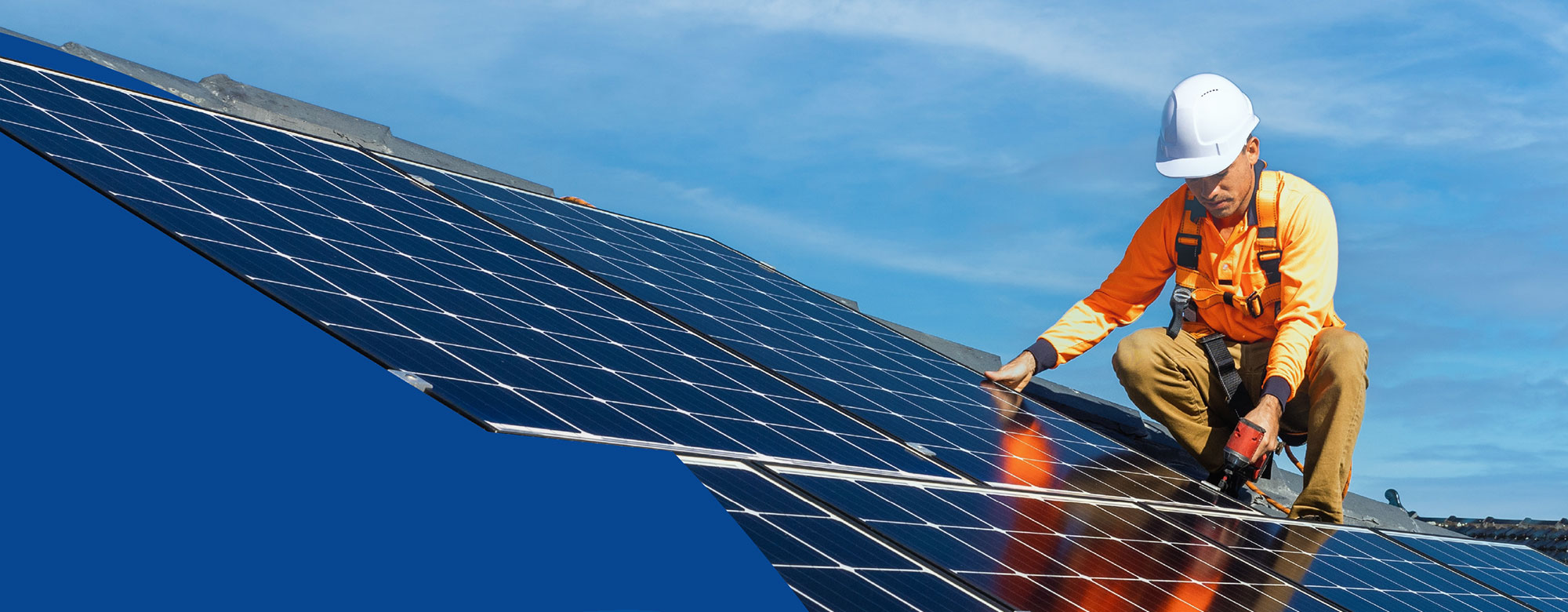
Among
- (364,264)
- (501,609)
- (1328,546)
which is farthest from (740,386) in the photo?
(1328,546)

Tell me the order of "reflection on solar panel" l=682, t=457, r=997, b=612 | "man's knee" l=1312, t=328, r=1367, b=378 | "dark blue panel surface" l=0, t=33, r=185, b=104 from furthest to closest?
"man's knee" l=1312, t=328, r=1367, b=378, "dark blue panel surface" l=0, t=33, r=185, b=104, "reflection on solar panel" l=682, t=457, r=997, b=612

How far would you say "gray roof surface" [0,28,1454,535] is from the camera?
11.5 meters

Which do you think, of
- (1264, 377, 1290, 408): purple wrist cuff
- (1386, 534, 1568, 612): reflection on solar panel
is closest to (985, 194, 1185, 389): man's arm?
(1264, 377, 1290, 408): purple wrist cuff

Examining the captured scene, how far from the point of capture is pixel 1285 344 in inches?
384

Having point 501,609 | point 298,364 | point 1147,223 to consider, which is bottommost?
point 501,609

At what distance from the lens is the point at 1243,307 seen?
413 inches

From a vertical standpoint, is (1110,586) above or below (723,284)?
below

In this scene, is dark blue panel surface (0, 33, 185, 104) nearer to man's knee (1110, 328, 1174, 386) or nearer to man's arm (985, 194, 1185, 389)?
man's arm (985, 194, 1185, 389)

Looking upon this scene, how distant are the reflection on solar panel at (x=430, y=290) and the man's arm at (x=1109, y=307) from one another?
12.8ft

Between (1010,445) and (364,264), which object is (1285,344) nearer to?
(1010,445)

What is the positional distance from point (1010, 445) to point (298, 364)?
5.14m

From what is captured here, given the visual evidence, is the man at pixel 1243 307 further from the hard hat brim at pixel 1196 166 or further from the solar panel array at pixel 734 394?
the solar panel array at pixel 734 394

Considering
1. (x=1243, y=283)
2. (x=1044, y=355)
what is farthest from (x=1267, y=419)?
(x=1044, y=355)

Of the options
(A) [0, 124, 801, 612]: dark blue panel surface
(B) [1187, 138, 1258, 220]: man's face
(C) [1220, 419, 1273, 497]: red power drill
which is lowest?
(A) [0, 124, 801, 612]: dark blue panel surface
